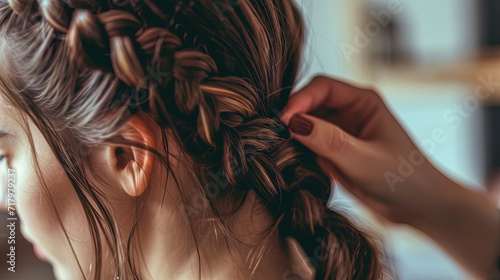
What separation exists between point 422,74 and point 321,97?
0.51 ft

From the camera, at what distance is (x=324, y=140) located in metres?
0.62

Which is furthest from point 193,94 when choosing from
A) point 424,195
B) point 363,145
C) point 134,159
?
point 424,195

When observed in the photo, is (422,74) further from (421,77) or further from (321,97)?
(321,97)

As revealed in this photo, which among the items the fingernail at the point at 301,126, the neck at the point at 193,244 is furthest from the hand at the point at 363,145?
the neck at the point at 193,244

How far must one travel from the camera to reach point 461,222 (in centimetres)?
62

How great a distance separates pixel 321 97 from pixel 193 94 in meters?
0.19

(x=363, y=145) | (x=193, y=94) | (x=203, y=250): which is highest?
(x=193, y=94)

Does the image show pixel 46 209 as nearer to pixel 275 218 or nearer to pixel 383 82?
pixel 275 218

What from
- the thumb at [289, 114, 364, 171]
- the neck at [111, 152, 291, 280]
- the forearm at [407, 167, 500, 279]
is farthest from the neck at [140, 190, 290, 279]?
the forearm at [407, 167, 500, 279]

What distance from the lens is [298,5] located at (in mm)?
620

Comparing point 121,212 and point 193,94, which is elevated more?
point 193,94

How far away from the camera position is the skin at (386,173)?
62cm

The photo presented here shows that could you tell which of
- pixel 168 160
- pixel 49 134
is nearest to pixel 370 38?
pixel 168 160

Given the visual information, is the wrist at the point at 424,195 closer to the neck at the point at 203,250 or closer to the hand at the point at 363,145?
the hand at the point at 363,145
